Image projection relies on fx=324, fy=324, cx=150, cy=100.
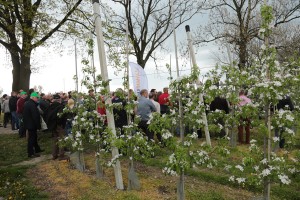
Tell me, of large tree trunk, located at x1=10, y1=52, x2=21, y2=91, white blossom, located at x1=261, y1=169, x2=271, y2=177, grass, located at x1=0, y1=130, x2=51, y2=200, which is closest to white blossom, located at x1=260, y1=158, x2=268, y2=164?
white blossom, located at x1=261, y1=169, x2=271, y2=177

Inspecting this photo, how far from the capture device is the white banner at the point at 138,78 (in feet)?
43.0

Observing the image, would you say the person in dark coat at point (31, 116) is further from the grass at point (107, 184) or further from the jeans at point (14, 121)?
the jeans at point (14, 121)

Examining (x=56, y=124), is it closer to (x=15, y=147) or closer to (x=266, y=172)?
(x=15, y=147)

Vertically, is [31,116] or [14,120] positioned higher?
[31,116]

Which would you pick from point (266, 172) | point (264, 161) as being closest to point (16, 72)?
point (264, 161)

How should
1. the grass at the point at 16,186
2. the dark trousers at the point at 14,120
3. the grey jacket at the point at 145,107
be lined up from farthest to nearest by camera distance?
the dark trousers at the point at 14,120 → the grey jacket at the point at 145,107 → the grass at the point at 16,186

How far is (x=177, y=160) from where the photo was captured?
18.3 ft

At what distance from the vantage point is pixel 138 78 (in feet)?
44.4

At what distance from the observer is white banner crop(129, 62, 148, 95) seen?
516 inches

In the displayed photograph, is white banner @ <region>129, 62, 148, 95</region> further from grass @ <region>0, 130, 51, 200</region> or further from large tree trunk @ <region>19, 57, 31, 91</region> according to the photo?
large tree trunk @ <region>19, 57, 31, 91</region>

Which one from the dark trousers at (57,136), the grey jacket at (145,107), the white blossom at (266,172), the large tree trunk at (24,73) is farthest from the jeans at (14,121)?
the white blossom at (266,172)

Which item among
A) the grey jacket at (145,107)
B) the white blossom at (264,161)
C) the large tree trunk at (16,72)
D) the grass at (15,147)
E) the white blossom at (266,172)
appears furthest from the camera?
the large tree trunk at (16,72)

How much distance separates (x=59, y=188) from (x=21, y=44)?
45.5 ft

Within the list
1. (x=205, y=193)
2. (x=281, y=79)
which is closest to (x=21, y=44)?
(x=205, y=193)
